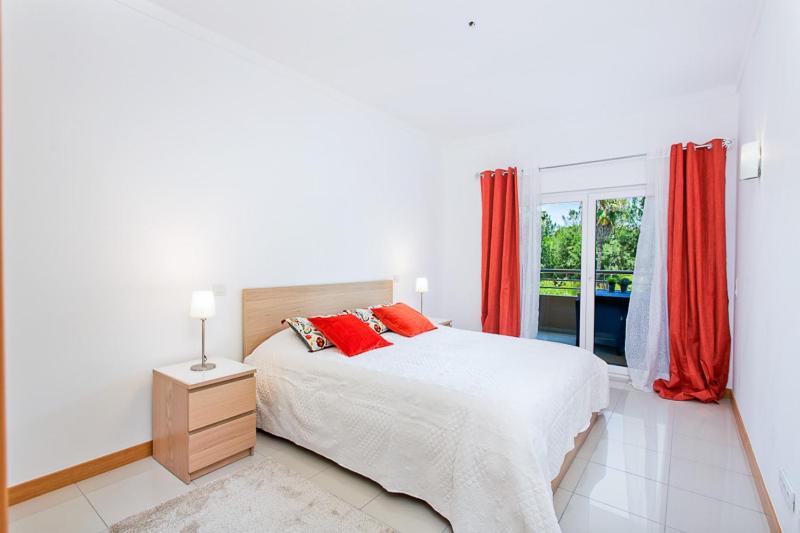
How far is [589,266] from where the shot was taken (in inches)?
182

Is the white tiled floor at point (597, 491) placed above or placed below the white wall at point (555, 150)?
below

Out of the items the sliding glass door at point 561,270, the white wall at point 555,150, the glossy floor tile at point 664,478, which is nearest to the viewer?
the glossy floor tile at point 664,478

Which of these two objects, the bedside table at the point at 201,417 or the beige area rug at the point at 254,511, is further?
the bedside table at the point at 201,417

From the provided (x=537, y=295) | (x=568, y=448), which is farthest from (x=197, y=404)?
(x=537, y=295)

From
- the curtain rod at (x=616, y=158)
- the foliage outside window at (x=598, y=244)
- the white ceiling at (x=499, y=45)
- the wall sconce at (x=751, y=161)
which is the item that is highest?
the white ceiling at (x=499, y=45)

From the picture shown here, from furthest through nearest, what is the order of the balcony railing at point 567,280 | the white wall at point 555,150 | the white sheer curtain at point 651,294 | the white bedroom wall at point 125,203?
the balcony railing at point 567,280
the white sheer curtain at point 651,294
the white wall at point 555,150
the white bedroom wall at point 125,203

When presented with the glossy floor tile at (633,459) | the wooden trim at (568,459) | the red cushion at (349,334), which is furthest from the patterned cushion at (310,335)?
the glossy floor tile at (633,459)

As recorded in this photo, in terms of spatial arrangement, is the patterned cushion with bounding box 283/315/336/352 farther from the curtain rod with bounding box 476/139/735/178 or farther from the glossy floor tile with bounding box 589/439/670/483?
the curtain rod with bounding box 476/139/735/178

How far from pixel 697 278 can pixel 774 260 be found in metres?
1.72

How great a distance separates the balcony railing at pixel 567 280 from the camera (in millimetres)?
4539

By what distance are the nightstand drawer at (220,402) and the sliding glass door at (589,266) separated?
135 inches

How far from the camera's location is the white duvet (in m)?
1.92

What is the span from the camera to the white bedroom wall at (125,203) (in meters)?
2.27

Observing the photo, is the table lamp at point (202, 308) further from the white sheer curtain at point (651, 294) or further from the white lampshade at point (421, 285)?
the white sheer curtain at point (651, 294)
